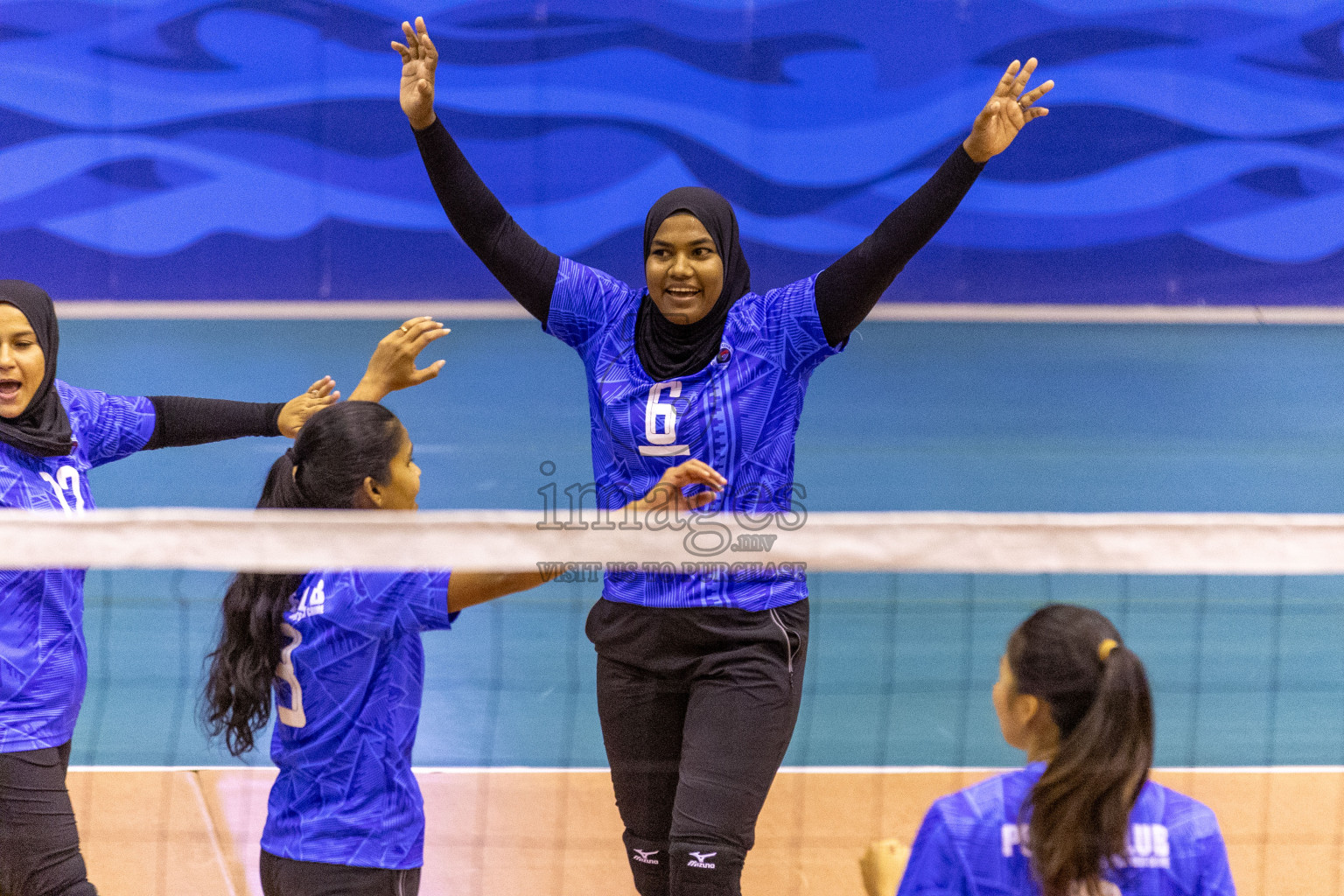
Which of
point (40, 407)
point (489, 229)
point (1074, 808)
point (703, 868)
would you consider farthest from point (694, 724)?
point (40, 407)

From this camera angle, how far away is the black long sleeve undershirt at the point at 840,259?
8.92ft


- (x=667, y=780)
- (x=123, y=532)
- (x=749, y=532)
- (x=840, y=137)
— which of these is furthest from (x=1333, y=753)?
(x=840, y=137)

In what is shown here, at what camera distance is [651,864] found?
280 centimetres

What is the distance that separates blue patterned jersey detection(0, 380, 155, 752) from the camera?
2779mm

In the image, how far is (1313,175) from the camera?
38.7 ft

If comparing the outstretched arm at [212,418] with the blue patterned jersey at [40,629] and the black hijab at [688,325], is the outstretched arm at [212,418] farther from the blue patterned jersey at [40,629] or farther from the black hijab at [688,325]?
the black hijab at [688,325]

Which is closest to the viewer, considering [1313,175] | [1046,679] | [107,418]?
[1046,679]

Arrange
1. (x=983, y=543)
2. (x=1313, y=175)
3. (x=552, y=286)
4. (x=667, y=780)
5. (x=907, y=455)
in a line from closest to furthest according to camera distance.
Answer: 1. (x=983, y=543)
2. (x=667, y=780)
3. (x=552, y=286)
4. (x=907, y=455)
5. (x=1313, y=175)

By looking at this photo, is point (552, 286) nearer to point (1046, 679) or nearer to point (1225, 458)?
point (1046, 679)

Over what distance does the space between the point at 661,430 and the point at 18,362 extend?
1.59m

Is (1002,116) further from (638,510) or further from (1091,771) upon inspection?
(1091,771)

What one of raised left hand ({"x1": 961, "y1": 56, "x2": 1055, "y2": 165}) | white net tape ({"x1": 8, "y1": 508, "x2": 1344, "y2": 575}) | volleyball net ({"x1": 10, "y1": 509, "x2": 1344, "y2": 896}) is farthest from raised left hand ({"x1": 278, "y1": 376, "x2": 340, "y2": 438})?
raised left hand ({"x1": 961, "y1": 56, "x2": 1055, "y2": 165})

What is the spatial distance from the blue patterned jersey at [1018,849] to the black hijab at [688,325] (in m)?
1.28

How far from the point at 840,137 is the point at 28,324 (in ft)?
31.7
